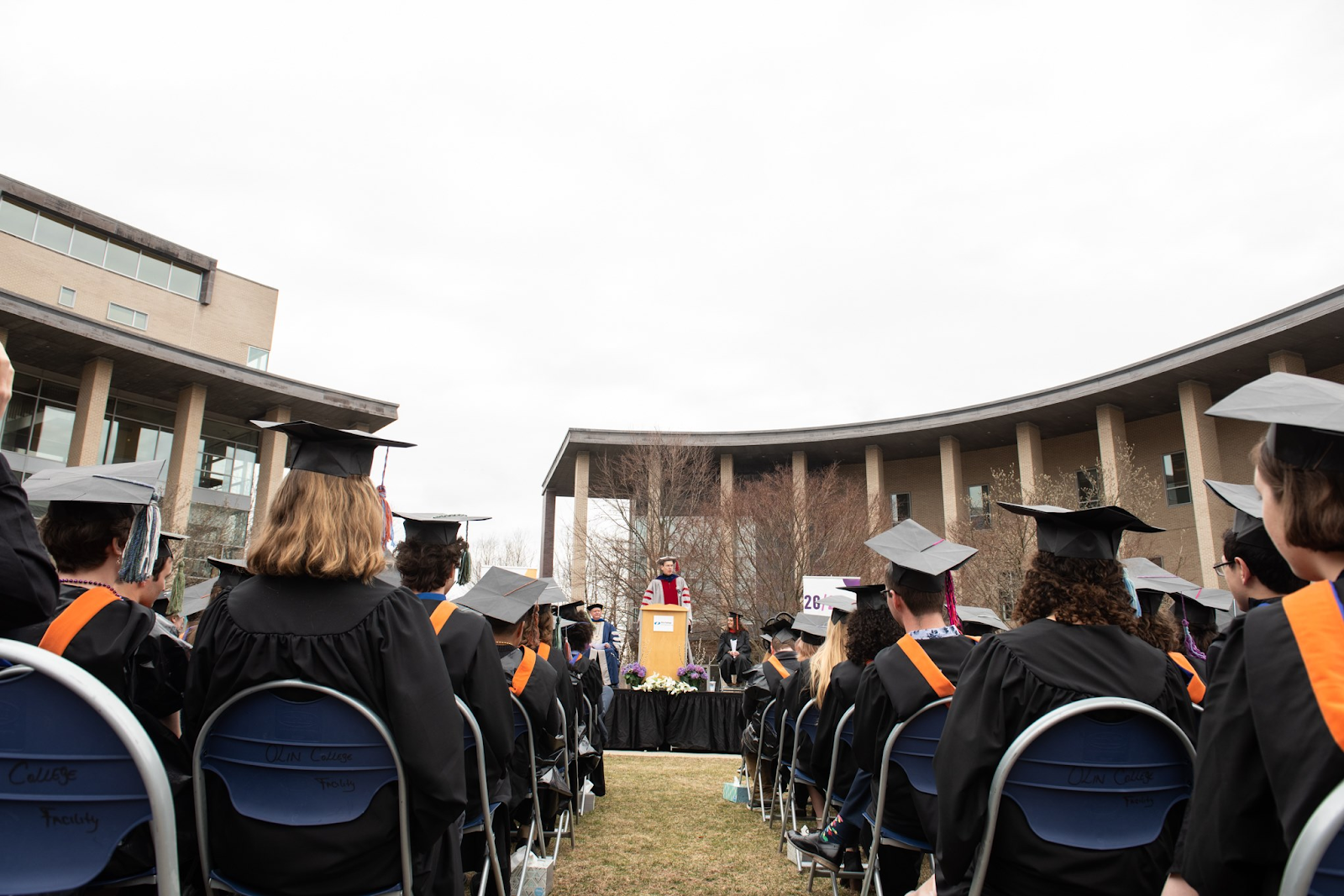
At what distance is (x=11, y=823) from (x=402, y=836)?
81cm

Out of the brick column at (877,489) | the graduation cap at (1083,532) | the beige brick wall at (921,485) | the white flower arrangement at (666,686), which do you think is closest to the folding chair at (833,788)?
the graduation cap at (1083,532)

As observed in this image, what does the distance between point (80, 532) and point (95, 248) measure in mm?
36098

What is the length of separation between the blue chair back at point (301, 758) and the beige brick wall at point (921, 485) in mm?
32580

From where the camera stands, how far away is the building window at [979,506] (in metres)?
28.4

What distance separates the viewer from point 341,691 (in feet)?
Result: 6.79

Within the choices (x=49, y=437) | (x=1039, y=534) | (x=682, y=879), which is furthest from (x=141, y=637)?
(x=49, y=437)

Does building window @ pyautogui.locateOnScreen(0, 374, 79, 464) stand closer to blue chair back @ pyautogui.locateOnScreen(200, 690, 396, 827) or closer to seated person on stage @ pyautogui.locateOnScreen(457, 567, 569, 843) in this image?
seated person on stage @ pyautogui.locateOnScreen(457, 567, 569, 843)

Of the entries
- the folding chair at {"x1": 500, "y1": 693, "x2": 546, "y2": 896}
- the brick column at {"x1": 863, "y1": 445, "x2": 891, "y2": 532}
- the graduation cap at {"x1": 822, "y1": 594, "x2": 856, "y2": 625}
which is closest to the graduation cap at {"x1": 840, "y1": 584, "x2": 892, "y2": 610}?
the graduation cap at {"x1": 822, "y1": 594, "x2": 856, "y2": 625}

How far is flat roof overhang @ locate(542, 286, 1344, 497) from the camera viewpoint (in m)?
21.5

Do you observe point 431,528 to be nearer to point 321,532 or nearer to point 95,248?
point 321,532

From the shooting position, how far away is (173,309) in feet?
109

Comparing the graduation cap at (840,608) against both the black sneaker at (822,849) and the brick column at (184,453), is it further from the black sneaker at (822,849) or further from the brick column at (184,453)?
the brick column at (184,453)

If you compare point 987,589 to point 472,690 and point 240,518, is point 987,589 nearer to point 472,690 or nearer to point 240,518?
point 472,690

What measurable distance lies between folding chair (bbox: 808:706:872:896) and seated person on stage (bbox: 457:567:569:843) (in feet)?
5.09
